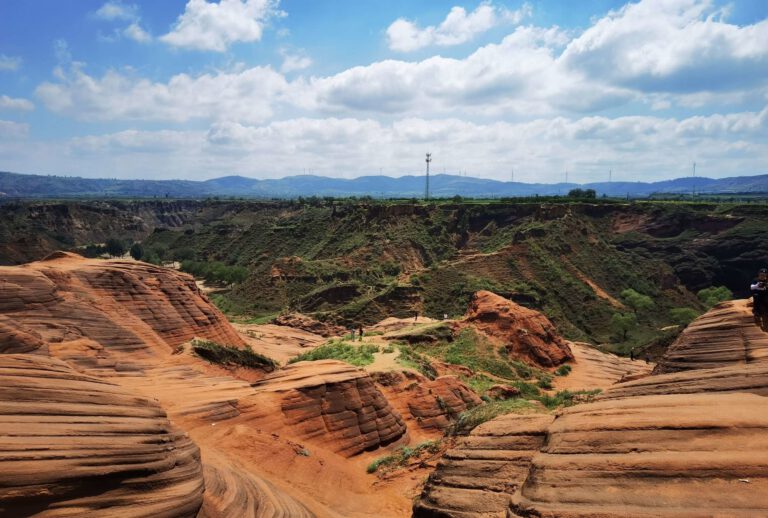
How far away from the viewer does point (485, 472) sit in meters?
10.6

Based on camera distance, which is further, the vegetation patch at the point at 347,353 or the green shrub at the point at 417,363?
the vegetation patch at the point at 347,353

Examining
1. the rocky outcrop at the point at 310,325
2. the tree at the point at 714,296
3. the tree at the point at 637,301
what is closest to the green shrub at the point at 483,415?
the rocky outcrop at the point at 310,325

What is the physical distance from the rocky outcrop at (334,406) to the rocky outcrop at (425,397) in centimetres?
346

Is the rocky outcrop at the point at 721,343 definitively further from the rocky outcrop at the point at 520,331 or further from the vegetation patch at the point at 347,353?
the rocky outcrop at the point at 520,331

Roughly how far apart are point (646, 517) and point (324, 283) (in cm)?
6658

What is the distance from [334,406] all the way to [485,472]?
9.70 meters

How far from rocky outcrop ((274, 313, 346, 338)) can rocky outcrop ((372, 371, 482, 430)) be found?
29.3 meters

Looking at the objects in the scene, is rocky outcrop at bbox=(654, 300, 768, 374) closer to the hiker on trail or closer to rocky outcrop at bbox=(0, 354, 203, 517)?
the hiker on trail

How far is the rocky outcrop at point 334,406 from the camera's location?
1867 centimetres

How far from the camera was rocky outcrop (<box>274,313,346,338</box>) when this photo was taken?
56.2 m

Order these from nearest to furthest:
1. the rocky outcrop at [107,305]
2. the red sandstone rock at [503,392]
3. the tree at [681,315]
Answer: the rocky outcrop at [107,305], the red sandstone rock at [503,392], the tree at [681,315]

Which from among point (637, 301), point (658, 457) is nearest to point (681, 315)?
point (637, 301)

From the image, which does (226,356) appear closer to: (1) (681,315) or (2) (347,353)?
(2) (347,353)

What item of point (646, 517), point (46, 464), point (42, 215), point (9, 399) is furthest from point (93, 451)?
point (42, 215)
